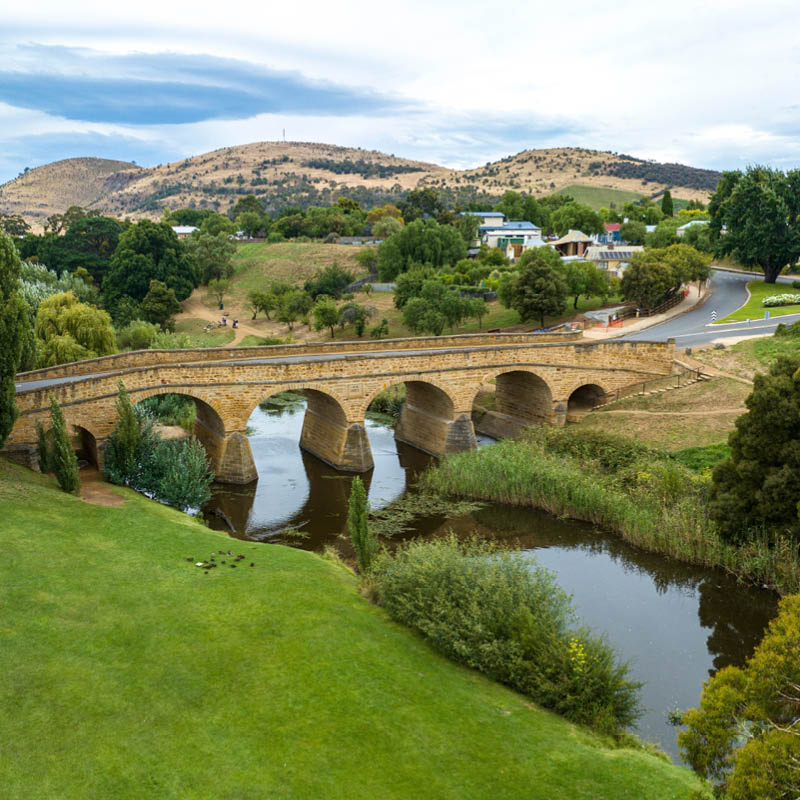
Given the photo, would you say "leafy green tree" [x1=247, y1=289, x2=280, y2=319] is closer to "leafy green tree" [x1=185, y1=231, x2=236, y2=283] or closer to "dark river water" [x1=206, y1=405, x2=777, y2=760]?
"leafy green tree" [x1=185, y1=231, x2=236, y2=283]

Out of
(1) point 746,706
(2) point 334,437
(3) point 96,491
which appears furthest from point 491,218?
(1) point 746,706

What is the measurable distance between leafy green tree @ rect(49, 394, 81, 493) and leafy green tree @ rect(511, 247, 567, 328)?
36.7 metres

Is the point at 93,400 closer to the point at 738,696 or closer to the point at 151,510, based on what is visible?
the point at 151,510

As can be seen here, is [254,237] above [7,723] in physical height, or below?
above

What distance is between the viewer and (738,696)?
1192 centimetres

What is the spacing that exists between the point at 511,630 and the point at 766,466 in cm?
1075

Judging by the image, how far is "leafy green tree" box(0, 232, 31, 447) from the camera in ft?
73.7

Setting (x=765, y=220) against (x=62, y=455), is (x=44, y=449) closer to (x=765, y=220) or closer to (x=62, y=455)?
(x=62, y=455)

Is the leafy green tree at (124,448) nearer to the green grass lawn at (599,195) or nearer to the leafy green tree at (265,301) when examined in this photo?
the leafy green tree at (265,301)

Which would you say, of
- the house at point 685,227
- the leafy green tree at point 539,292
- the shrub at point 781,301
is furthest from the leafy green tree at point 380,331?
the house at point 685,227

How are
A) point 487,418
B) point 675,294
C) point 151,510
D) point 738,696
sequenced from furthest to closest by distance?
point 675,294, point 487,418, point 151,510, point 738,696

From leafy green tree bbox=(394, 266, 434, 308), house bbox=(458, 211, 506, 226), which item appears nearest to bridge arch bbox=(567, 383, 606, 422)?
leafy green tree bbox=(394, 266, 434, 308)

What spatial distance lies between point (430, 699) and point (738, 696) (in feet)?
18.0

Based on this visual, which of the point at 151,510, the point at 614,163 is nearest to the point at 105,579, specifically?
the point at 151,510
